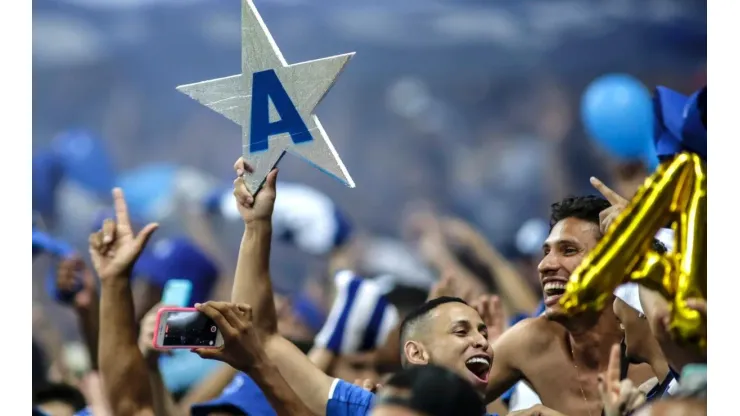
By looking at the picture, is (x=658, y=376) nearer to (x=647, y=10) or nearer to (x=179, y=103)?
(x=647, y=10)

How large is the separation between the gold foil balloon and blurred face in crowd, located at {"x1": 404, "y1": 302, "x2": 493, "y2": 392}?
1.72 feet

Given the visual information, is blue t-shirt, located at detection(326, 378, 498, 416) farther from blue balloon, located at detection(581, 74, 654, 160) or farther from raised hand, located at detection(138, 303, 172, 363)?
blue balloon, located at detection(581, 74, 654, 160)

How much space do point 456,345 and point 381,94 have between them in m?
6.61

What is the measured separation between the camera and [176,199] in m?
6.05

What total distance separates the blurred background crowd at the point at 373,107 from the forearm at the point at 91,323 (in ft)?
7.78

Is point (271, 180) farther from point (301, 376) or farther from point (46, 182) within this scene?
point (46, 182)

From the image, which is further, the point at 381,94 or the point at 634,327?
the point at 381,94

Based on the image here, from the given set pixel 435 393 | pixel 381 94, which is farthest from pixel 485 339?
pixel 381 94

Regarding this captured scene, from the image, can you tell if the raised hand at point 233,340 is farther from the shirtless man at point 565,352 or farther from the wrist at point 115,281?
the shirtless man at point 565,352

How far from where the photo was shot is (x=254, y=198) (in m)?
2.62

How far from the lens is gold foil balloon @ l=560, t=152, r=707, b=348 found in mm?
1937

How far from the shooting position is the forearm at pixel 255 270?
2564 mm

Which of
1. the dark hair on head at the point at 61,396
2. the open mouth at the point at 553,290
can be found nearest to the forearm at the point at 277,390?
the open mouth at the point at 553,290

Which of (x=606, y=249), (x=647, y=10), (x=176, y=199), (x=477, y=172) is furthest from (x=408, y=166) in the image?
(x=606, y=249)
